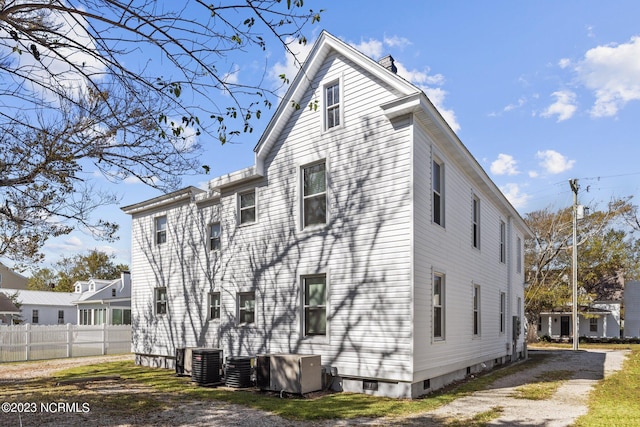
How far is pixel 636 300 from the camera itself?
41031mm

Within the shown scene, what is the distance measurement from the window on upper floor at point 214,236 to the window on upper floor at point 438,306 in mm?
7884

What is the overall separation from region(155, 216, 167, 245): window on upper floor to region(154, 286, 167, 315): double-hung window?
189 cm

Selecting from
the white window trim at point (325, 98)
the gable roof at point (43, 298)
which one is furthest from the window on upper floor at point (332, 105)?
the gable roof at point (43, 298)

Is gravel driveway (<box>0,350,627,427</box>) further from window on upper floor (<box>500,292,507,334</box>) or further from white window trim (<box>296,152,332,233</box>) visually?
window on upper floor (<box>500,292,507,334</box>)

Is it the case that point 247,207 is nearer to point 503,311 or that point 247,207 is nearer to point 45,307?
point 503,311

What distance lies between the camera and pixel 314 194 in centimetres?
1316

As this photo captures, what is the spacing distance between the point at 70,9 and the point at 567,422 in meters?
9.58

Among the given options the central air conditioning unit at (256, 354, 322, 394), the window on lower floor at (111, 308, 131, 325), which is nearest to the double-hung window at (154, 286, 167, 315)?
the central air conditioning unit at (256, 354, 322, 394)

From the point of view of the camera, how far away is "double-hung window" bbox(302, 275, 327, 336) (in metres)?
12.5

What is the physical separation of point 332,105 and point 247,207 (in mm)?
4364

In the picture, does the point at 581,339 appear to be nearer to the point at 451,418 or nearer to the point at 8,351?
the point at 451,418

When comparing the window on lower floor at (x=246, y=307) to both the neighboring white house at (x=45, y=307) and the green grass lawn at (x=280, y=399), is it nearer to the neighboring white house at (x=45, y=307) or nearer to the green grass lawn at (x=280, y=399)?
the green grass lawn at (x=280, y=399)

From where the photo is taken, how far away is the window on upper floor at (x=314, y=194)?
42.5 ft

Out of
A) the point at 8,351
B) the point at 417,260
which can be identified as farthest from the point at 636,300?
the point at 8,351
